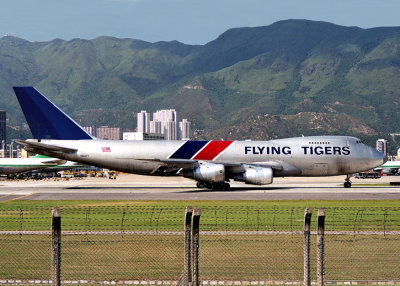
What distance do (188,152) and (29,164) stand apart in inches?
1903

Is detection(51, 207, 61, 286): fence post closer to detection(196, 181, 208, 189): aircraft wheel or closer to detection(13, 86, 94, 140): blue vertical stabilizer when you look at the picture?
detection(196, 181, 208, 189): aircraft wheel

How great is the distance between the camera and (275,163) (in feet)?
200

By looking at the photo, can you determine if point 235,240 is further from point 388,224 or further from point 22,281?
point 388,224

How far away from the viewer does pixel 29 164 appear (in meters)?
101

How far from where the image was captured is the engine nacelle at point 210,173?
5738 cm

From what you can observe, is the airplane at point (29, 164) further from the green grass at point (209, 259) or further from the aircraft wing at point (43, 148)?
the green grass at point (209, 259)

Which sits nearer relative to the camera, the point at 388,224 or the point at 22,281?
the point at 22,281

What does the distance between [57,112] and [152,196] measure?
55.1 ft

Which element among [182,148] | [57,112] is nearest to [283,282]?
[182,148]

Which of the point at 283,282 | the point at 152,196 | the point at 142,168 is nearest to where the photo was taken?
the point at 283,282

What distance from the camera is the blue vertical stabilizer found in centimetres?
6250

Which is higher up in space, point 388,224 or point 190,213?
point 190,213

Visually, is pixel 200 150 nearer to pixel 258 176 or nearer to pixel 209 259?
pixel 258 176

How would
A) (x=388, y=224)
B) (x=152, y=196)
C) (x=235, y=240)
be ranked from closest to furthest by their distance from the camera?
1. (x=235, y=240)
2. (x=388, y=224)
3. (x=152, y=196)
